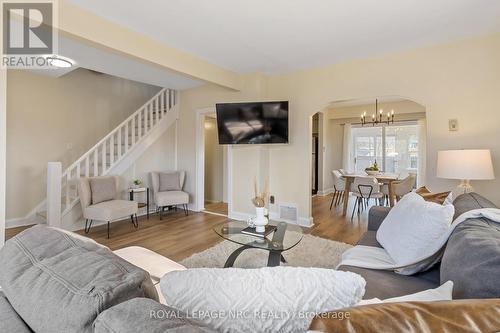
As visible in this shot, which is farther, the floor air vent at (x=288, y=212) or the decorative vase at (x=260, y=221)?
the floor air vent at (x=288, y=212)

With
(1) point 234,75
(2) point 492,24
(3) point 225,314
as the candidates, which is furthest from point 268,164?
(3) point 225,314

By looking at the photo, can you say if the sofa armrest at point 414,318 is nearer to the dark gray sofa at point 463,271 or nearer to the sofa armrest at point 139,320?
the sofa armrest at point 139,320

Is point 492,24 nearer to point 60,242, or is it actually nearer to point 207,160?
point 60,242

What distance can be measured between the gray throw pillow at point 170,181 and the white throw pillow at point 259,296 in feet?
14.9

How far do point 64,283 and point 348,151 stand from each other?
24.7ft

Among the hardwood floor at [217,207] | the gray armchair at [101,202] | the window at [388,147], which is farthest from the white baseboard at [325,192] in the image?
the gray armchair at [101,202]

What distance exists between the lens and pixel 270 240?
2.32 meters

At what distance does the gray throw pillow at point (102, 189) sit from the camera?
3.89 metres

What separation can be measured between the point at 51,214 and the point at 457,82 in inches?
216

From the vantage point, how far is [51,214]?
11.4 feet

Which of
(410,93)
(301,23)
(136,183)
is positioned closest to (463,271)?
(301,23)

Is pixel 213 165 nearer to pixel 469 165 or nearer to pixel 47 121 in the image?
pixel 47 121

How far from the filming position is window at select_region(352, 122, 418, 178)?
262 inches

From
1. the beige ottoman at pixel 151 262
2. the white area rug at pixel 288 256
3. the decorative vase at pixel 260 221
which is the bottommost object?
the white area rug at pixel 288 256
